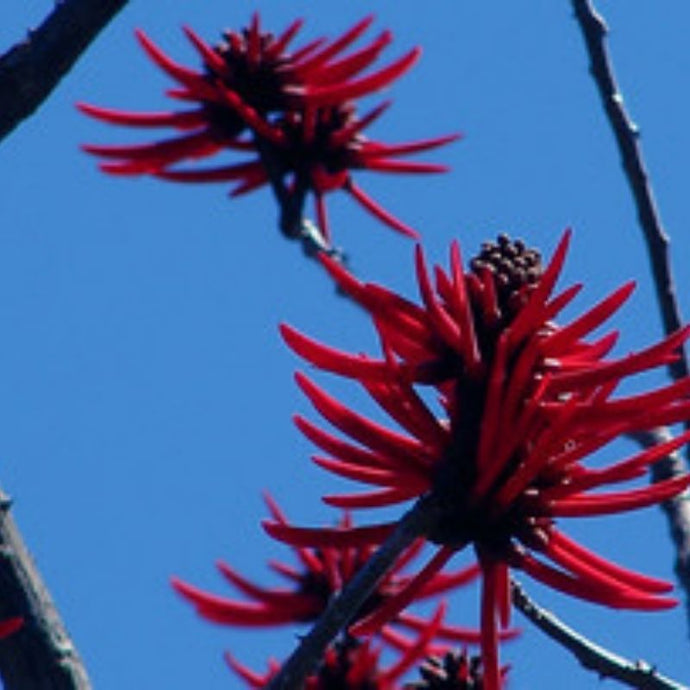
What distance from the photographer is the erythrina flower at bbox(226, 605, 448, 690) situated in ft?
5.98

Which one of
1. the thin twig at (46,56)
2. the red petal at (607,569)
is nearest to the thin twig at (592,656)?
the red petal at (607,569)

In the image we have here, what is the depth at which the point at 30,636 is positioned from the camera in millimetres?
1557

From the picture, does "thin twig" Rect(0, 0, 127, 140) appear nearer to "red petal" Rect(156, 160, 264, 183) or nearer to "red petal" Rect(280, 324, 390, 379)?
"red petal" Rect(280, 324, 390, 379)

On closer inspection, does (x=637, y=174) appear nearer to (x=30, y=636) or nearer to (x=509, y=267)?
(x=509, y=267)

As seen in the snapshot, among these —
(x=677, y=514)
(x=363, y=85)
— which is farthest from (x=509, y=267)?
(x=363, y=85)

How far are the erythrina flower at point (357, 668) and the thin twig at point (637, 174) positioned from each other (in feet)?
0.96

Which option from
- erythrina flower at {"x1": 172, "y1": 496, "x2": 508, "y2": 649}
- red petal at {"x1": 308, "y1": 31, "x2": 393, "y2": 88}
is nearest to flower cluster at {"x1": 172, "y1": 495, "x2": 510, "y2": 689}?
erythrina flower at {"x1": 172, "y1": 496, "x2": 508, "y2": 649}

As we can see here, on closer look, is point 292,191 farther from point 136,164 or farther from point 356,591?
point 356,591

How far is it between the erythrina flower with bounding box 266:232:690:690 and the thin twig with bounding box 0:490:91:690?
26 cm

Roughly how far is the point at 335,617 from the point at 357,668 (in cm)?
64

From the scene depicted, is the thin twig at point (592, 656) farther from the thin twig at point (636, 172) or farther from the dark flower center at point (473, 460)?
the thin twig at point (636, 172)

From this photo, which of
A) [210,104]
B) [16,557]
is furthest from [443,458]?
[210,104]

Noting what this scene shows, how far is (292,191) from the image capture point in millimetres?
2529

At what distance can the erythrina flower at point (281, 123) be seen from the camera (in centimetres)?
250
